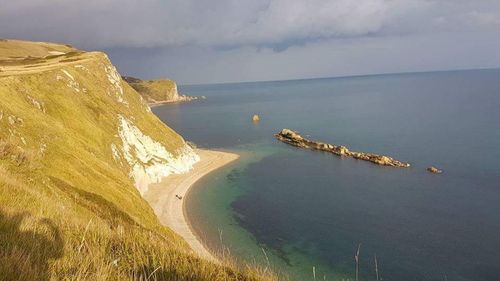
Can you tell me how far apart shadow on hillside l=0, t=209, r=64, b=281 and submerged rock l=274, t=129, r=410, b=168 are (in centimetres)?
10486

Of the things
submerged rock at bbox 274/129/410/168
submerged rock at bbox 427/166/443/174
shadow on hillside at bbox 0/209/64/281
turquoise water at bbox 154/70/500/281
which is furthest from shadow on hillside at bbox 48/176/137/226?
submerged rock at bbox 274/129/410/168

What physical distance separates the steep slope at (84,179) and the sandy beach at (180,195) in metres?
3.00

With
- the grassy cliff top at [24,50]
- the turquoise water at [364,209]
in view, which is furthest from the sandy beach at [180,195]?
the grassy cliff top at [24,50]

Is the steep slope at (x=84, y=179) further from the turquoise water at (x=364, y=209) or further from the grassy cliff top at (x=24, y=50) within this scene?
the grassy cliff top at (x=24, y=50)

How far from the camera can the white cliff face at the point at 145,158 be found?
3083 inches

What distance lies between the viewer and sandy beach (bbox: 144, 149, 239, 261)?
60475mm

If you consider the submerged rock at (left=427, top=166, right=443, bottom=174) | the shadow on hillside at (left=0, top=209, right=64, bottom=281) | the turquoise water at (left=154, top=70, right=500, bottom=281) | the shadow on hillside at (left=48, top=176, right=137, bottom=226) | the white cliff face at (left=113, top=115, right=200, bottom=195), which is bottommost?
the turquoise water at (left=154, top=70, right=500, bottom=281)

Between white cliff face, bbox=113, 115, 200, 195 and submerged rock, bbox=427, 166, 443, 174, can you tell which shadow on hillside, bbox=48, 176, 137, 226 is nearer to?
white cliff face, bbox=113, 115, 200, 195

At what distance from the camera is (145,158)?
87188 mm

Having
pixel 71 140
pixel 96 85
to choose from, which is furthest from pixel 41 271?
pixel 96 85

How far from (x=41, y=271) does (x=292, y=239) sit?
190 feet

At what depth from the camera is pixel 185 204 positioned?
7494cm

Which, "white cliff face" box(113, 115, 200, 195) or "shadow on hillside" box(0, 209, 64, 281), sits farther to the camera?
"white cliff face" box(113, 115, 200, 195)

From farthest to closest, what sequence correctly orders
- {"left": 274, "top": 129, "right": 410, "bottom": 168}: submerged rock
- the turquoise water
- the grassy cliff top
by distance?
the grassy cliff top → {"left": 274, "top": 129, "right": 410, "bottom": 168}: submerged rock → the turquoise water
